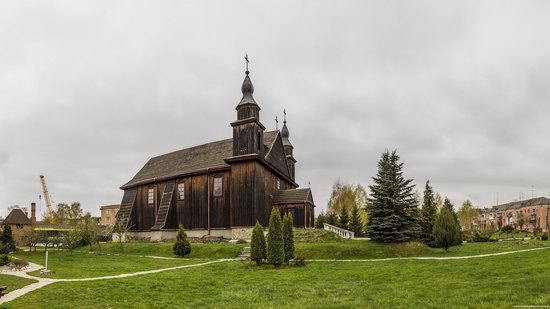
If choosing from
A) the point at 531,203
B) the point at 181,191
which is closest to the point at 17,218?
the point at 181,191

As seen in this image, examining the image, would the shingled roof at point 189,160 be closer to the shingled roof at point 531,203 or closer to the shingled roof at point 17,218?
the shingled roof at point 17,218

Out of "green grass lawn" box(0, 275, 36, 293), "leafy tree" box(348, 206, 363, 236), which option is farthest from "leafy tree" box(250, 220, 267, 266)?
"leafy tree" box(348, 206, 363, 236)

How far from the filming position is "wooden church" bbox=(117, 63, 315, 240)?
102 ft

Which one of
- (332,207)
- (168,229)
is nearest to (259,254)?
(168,229)

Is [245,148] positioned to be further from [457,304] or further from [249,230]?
[457,304]

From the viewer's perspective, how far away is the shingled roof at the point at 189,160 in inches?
1398

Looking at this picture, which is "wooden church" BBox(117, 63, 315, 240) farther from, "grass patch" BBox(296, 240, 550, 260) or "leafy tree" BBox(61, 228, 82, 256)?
"grass patch" BBox(296, 240, 550, 260)

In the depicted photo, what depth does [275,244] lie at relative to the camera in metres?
19.0

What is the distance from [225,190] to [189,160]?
7810mm

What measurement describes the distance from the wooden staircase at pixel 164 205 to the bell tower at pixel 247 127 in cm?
949

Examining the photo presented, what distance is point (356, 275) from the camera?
1478cm

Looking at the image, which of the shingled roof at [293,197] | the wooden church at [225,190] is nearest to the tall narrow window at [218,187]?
the wooden church at [225,190]

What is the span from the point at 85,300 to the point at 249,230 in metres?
19.8

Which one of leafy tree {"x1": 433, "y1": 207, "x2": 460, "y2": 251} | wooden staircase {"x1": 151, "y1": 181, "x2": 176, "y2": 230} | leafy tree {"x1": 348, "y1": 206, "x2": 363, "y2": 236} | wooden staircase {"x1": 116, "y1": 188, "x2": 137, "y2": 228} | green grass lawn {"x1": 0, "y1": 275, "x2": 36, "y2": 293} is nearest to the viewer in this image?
green grass lawn {"x1": 0, "y1": 275, "x2": 36, "y2": 293}
